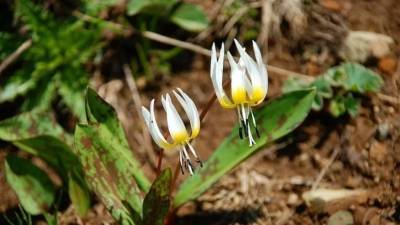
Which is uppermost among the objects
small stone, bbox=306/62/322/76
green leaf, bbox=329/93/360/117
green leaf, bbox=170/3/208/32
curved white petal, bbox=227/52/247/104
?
curved white petal, bbox=227/52/247/104

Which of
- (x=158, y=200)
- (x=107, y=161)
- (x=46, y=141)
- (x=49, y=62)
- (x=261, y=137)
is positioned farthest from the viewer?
(x=49, y=62)

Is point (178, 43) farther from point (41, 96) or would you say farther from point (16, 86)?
point (16, 86)

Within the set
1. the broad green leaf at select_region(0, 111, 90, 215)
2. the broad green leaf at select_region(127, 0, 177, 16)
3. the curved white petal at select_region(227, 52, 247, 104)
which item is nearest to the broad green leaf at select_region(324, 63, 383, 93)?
the broad green leaf at select_region(127, 0, 177, 16)

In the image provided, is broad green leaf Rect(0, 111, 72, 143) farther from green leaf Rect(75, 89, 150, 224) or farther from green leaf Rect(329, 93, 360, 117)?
green leaf Rect(329, 93, 360, 117)

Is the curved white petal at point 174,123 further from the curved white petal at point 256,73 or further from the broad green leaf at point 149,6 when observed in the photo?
the broad green leaf at point 149,6

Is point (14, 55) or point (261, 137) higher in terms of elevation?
point (14, 55)

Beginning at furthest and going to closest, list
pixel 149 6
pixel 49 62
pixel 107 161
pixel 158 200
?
pixel 149 6 → pixel 49 62 → pixel 107 161 → pixel 158 200

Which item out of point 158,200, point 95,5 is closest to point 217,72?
point 158,200
